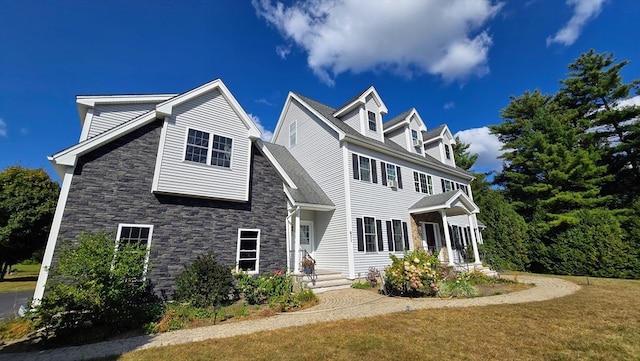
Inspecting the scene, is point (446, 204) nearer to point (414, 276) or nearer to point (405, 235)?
point (405, 235)

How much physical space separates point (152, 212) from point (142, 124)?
3.18 metres

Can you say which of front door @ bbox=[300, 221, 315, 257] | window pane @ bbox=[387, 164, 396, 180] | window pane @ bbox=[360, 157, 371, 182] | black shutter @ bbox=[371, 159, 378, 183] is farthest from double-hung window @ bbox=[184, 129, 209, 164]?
window pane @ bbox=[387, 164, 396, 180]

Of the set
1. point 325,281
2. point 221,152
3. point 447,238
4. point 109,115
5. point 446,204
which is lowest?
point 325,281

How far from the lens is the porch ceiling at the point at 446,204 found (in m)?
14.5

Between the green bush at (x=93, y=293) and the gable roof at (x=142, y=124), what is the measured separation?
8.63 ft

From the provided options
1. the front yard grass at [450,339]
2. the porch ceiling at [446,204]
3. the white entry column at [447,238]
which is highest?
the porch ceiling at [446,204]

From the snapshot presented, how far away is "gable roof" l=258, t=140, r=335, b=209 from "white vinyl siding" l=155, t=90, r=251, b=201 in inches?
54.9

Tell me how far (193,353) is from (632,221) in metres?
23.7

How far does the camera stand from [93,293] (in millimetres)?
5684

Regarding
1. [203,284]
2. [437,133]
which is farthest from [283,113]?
[203,284]

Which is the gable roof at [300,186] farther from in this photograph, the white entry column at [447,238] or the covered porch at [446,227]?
the white entry column at [447,238]

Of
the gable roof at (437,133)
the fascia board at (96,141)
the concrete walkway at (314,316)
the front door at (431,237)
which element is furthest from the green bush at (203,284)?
the gable roof at (437,133)

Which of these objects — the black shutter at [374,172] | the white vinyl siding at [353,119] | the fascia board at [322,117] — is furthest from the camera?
the white vinyl siding at [353,119]

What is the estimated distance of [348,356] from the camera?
4.34 metres
